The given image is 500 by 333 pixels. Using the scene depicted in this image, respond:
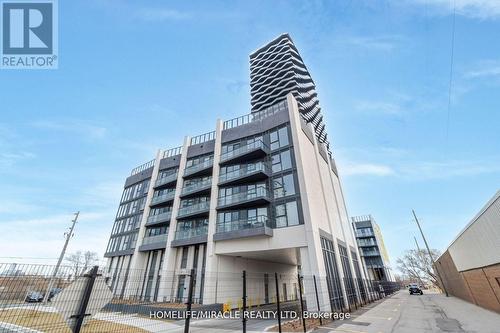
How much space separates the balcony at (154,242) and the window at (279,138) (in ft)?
48.0

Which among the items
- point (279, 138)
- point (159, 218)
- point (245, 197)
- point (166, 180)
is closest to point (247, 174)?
point (245, 197)

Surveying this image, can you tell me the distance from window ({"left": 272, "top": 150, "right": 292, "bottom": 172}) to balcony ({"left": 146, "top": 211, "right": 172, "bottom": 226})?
12.9m

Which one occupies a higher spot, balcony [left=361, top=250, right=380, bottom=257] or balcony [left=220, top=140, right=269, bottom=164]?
balcony [left=220, top=140, right=269, bottom=164]

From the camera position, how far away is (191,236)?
22.5 m

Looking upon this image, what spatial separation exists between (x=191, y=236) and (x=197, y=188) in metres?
4.91

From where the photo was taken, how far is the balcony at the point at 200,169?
24.8 meters

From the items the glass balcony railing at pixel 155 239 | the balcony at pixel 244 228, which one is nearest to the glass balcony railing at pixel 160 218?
the glass balcony railing at pixel 155 239

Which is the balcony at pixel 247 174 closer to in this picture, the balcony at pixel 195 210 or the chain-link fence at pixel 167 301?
the balcony at pixel 195 210

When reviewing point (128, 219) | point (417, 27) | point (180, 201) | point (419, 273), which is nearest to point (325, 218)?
→ point (180, 201)

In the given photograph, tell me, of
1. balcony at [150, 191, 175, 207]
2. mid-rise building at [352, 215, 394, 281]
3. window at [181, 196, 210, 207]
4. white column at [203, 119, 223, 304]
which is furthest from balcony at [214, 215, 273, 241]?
mid-rise building at [352, 215, 394, 281]

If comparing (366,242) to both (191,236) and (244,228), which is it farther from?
(191,236)

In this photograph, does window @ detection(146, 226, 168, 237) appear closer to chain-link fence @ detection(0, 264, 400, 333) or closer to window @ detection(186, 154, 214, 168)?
chain-link fence @ detection(0, 264, 400, 333)

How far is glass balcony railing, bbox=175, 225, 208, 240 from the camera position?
22081mm

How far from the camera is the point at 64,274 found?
5340 mm
